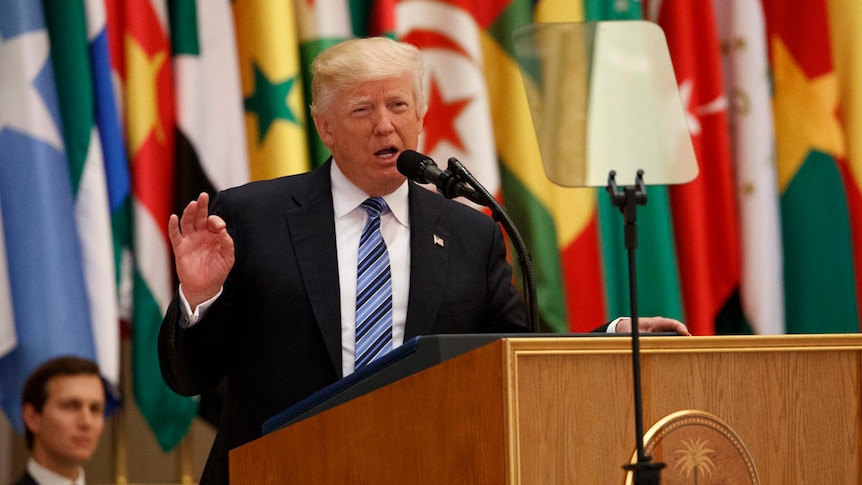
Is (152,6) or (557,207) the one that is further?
(557,207)

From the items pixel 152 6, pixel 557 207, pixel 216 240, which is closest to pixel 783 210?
pixel 557 207

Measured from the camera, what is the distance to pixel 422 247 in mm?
2600

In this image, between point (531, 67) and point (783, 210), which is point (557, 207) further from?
point (531, 67)

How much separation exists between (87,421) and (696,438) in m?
2.58

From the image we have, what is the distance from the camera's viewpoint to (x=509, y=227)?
2.11 meters

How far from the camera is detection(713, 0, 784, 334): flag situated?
4359mm

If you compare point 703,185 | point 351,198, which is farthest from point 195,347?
point 703,185

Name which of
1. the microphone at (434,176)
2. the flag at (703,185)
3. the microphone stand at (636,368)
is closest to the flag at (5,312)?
the microphone at (434,176)

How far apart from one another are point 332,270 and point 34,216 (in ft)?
5.21

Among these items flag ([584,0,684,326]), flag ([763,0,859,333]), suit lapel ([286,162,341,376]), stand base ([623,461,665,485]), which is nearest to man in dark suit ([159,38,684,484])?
suit lapel ([286,162,341,376])

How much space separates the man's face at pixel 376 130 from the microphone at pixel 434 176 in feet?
1.22

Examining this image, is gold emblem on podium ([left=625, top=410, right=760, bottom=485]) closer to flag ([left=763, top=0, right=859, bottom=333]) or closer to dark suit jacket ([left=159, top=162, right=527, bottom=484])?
dark suit jacket ([left=159, top=162, right=527, bottom=484])

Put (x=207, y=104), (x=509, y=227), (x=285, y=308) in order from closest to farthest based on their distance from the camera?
(x=509, y=227) < (x=285, y=308) < (x=207, y=104)

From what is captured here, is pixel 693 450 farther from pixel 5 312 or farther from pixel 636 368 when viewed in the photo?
pixel 5 312
